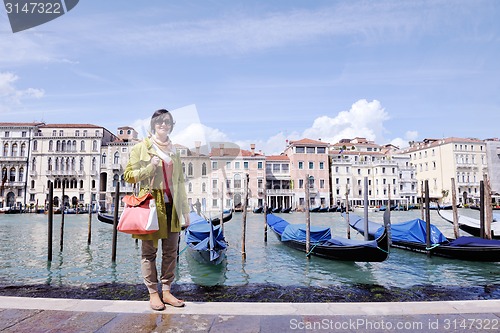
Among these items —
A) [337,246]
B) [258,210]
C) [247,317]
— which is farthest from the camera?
[258,210]

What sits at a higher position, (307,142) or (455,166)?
(307,142)

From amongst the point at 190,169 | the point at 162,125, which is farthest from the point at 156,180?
the point at 190,169

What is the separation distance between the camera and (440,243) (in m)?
8.90

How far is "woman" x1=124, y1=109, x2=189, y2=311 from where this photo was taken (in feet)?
8.70

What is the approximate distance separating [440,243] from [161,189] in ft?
27.5

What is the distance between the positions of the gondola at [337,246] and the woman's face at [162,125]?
532cm

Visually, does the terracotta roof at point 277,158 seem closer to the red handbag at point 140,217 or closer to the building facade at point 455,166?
the building facade at point 455,166

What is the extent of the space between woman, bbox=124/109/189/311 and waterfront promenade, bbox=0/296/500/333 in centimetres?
24

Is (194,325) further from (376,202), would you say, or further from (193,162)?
(376,202)

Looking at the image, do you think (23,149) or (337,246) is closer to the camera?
(337,246)

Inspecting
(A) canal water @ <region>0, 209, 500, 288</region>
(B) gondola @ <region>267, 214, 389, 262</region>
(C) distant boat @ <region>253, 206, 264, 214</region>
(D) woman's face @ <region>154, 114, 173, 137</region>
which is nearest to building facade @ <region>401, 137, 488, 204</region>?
(C) distant boat @ <region>253, 206, 264, 214</region>

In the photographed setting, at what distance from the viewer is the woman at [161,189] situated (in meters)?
2.65

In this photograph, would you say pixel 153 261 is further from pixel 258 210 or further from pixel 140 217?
pixel 258 210

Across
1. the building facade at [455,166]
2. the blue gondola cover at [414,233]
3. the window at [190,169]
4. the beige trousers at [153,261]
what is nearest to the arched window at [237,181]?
the building facade at [455,166]
